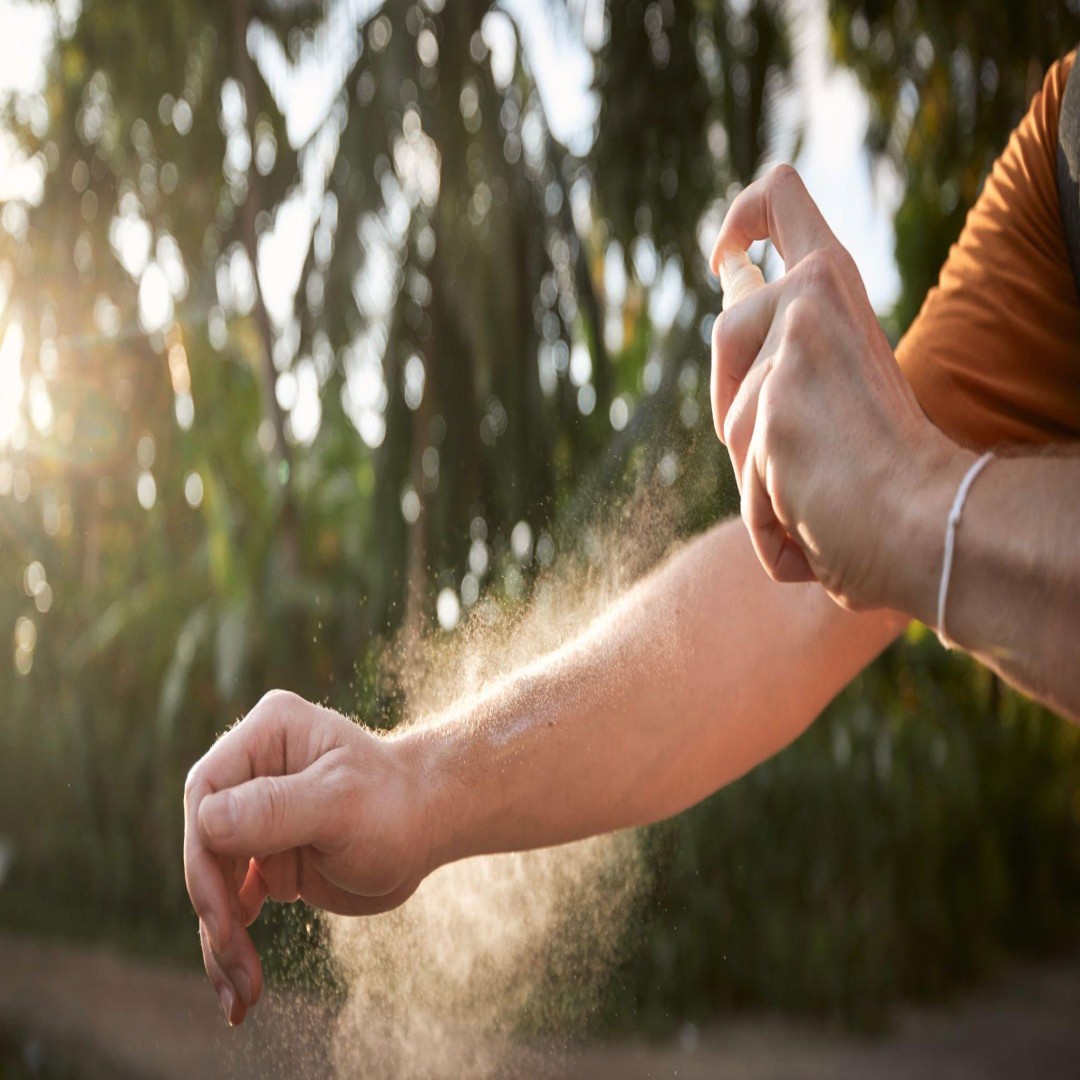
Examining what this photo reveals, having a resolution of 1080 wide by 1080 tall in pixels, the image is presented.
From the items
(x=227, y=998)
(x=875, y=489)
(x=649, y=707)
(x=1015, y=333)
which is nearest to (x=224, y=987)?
(x=227, y=998)

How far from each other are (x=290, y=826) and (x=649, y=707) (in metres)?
0.22

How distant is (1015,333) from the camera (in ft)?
1.99

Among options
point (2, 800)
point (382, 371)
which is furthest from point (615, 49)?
point (2, 800)

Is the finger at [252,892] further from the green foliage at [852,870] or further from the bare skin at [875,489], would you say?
the green foliage at [852,870]

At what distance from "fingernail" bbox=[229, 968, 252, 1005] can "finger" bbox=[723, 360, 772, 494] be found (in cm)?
32

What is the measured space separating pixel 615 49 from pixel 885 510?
3.35 m

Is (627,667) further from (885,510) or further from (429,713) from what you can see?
(885,510)

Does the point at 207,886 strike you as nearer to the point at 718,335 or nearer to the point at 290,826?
the point at 290,826

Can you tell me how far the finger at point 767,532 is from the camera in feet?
1.29

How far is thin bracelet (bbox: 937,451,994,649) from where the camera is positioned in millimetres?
345

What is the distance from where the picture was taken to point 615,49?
3299 millimetres

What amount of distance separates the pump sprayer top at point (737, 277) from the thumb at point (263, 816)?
28cm

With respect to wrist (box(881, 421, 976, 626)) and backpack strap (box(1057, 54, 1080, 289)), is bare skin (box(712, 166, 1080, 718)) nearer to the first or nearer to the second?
wrist (box(881, 421, 976, 626))

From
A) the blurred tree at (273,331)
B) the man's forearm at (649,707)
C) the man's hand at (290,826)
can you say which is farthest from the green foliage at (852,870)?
the man's hand at (290,826)
